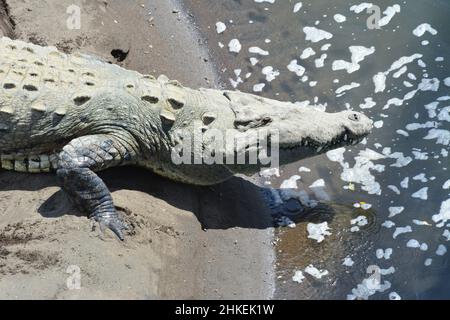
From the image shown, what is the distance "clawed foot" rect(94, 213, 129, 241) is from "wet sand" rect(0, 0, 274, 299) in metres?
0.07

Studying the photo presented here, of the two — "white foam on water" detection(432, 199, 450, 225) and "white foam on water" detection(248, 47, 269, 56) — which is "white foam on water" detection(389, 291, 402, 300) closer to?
"white foam on water" detection(432, 199, 450, 225)

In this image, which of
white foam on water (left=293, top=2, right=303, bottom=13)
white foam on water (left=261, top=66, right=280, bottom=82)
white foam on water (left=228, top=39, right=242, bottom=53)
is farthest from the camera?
white foam on water (left=293, top=2, right=303, bottom=13)

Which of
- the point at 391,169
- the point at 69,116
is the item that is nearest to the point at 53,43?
the point at 69,116

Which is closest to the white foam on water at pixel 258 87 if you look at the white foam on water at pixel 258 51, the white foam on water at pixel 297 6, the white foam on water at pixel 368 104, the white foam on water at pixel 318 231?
the white foam on water at pixel 258 51

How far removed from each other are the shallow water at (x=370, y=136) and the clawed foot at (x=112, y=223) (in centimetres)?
148

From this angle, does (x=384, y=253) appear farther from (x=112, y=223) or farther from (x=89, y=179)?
(x=89, y=179)

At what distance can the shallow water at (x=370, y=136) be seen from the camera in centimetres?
610

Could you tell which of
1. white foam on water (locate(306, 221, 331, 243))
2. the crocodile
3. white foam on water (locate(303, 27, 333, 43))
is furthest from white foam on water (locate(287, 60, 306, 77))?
white foam on water (locate(306, 221, 331, 243))

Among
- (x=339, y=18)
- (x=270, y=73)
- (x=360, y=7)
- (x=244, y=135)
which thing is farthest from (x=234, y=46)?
(x=244, y=135)

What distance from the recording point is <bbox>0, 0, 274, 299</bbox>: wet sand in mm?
Result: 5211

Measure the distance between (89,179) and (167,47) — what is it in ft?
9.73

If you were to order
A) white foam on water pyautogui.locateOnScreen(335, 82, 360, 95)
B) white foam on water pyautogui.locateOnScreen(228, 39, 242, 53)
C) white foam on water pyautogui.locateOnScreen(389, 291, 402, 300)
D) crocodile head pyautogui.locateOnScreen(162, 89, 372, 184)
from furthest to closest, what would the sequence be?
1. white foam on water pyautogui.locateOnScreen(228, 39, 242, 53)
2. white foam on water pyautogui.locateOnScreen(335, 82, 360, 95)
3. crocodile head pyautogui.locateOnScreen(162, 89, 372, 184)
4. white foam on water pyautogui.locateOnScreen(389, 291, 402, 300)

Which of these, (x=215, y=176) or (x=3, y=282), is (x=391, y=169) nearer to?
(x=215, y=176)

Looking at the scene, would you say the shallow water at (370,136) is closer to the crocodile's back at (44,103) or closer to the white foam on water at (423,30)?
the white foam on water at (423,30)
